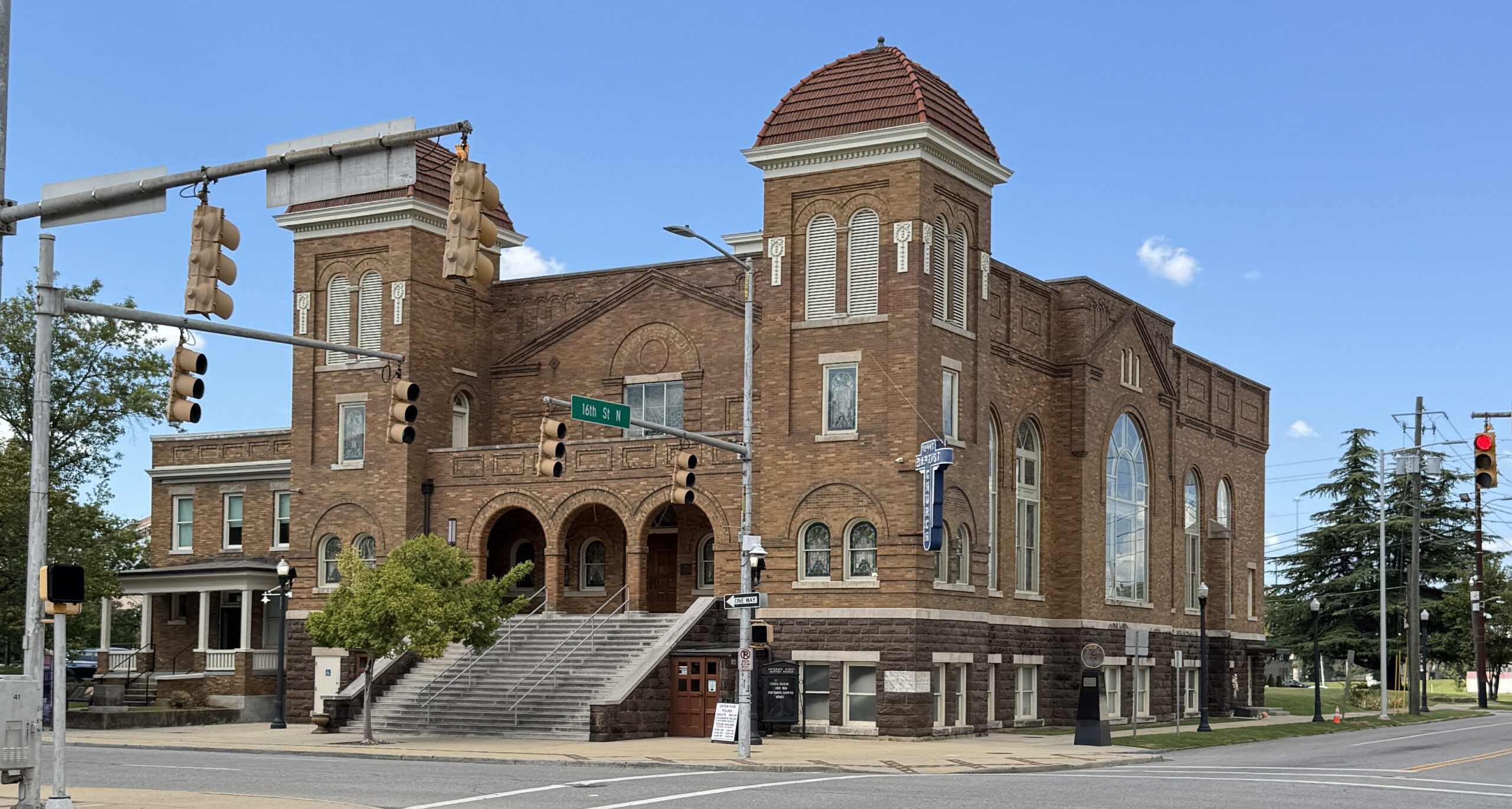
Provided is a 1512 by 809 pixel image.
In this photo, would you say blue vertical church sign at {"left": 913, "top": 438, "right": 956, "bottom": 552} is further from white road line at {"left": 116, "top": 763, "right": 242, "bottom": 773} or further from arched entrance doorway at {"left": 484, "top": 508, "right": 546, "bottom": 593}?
white road line at {"left": 116, "top": 763, "right": 242, "bottom": 773}

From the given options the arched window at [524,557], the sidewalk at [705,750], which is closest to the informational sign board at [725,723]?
the sidewalk at [705,750]

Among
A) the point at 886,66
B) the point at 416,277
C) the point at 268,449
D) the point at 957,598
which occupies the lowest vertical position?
the point at 957,598

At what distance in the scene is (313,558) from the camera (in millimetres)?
48250

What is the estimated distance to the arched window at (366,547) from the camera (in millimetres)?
47375

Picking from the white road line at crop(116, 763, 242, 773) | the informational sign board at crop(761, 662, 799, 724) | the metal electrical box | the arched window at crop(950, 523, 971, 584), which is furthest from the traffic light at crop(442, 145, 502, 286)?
the arched window at crop(950, 523, 971, 584)

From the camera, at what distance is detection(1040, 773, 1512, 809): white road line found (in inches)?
993

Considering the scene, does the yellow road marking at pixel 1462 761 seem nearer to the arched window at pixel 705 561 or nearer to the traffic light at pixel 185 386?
the arched window at pixel 705 561

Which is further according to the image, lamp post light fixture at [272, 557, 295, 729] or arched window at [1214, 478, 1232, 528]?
arched window at [1214, 478, 1232, 528]

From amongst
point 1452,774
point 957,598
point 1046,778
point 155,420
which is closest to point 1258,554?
point 957,598

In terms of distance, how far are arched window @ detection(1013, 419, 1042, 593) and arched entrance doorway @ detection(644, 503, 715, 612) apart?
837cm

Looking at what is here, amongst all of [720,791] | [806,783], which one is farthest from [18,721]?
[806,783]

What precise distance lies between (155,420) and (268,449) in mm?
15687

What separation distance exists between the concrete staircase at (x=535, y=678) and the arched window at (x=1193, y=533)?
21.7 meters

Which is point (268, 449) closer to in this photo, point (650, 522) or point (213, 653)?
point (213, 653)
